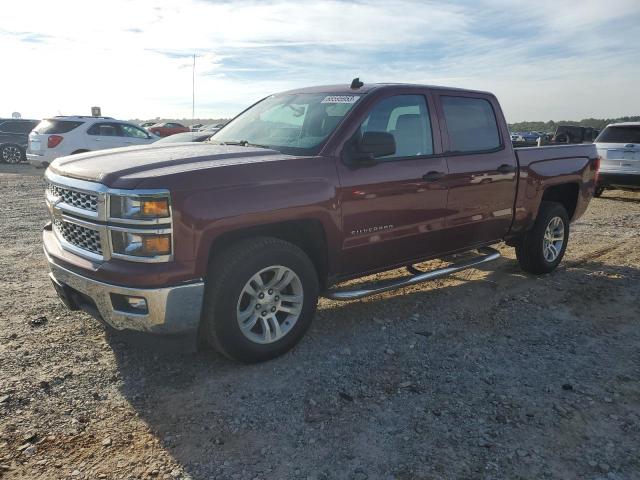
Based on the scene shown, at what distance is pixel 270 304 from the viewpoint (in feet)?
12.2

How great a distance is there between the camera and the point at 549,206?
5.92 metres

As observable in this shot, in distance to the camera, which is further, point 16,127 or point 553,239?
point 16,127

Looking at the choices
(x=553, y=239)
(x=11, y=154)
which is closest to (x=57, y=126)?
(x=11, y=154)

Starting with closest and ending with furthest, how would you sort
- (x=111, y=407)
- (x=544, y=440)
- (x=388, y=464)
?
(x=388, y=464)
(x=544, y=440)
(x=111, y=407)

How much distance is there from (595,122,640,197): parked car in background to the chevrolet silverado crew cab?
24.4 feet

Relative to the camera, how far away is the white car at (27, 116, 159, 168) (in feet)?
48.1

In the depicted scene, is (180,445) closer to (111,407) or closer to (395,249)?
(111,407)

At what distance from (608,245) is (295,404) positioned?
598 cm

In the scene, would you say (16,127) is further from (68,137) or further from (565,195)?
(565,195)

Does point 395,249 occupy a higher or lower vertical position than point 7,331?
higher

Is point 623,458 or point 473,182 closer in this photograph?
point 623,458

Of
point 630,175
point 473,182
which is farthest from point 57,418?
point 630,175

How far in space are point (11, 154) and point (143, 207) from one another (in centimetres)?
2033

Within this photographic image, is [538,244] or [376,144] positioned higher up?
[376,144]
